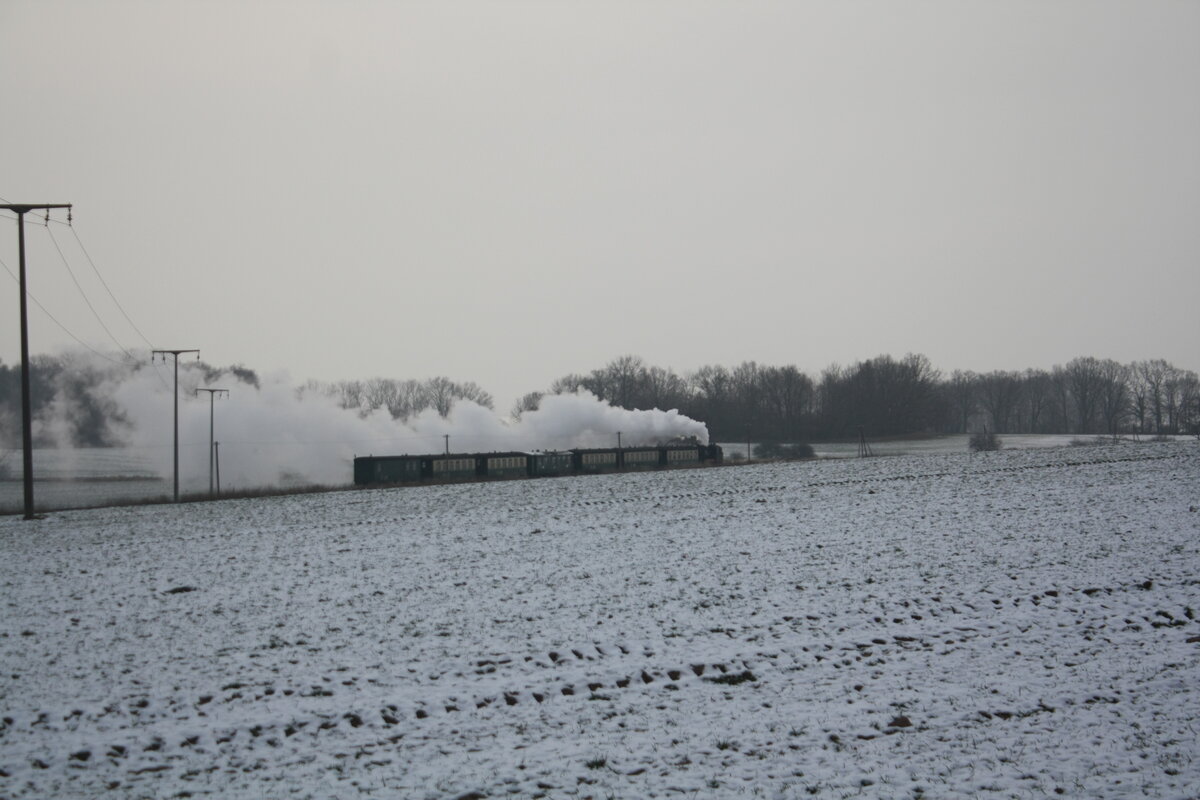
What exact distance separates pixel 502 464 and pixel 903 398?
8490cm

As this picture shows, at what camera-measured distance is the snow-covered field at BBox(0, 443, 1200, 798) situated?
939cm

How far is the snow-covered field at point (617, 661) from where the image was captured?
370 inches

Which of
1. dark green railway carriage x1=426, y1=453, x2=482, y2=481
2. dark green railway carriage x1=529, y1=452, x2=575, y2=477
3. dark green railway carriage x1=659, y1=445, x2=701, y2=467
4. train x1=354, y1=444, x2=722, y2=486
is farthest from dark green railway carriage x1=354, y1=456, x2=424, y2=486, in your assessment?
dark green railway carriage x1=659, y1=445, x2=701, y2=467

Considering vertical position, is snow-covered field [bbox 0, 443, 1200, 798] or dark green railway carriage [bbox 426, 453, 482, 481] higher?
dark green railway carriage [bbox 426, 453, 482, 481]

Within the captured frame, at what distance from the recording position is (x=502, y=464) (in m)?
58.4

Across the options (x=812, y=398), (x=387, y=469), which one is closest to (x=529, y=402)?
(x=812, y=398)

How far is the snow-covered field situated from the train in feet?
92.6

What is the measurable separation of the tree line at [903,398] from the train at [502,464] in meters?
49.3

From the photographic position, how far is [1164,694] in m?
11.2

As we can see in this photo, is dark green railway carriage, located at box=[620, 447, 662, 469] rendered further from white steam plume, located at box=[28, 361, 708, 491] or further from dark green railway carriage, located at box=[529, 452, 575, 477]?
white steam plume, located at box=[28, 361, 708, 491]

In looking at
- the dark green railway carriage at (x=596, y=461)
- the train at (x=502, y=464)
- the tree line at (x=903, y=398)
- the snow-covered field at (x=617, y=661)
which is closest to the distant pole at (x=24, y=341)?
the snow-covered field at (x=617, y=661)

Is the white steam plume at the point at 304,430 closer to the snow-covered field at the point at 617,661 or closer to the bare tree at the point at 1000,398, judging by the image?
the snow-covered field at the point at 617,661

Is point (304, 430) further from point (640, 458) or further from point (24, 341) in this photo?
point (24, 341)

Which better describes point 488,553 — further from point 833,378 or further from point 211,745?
point 833,378
